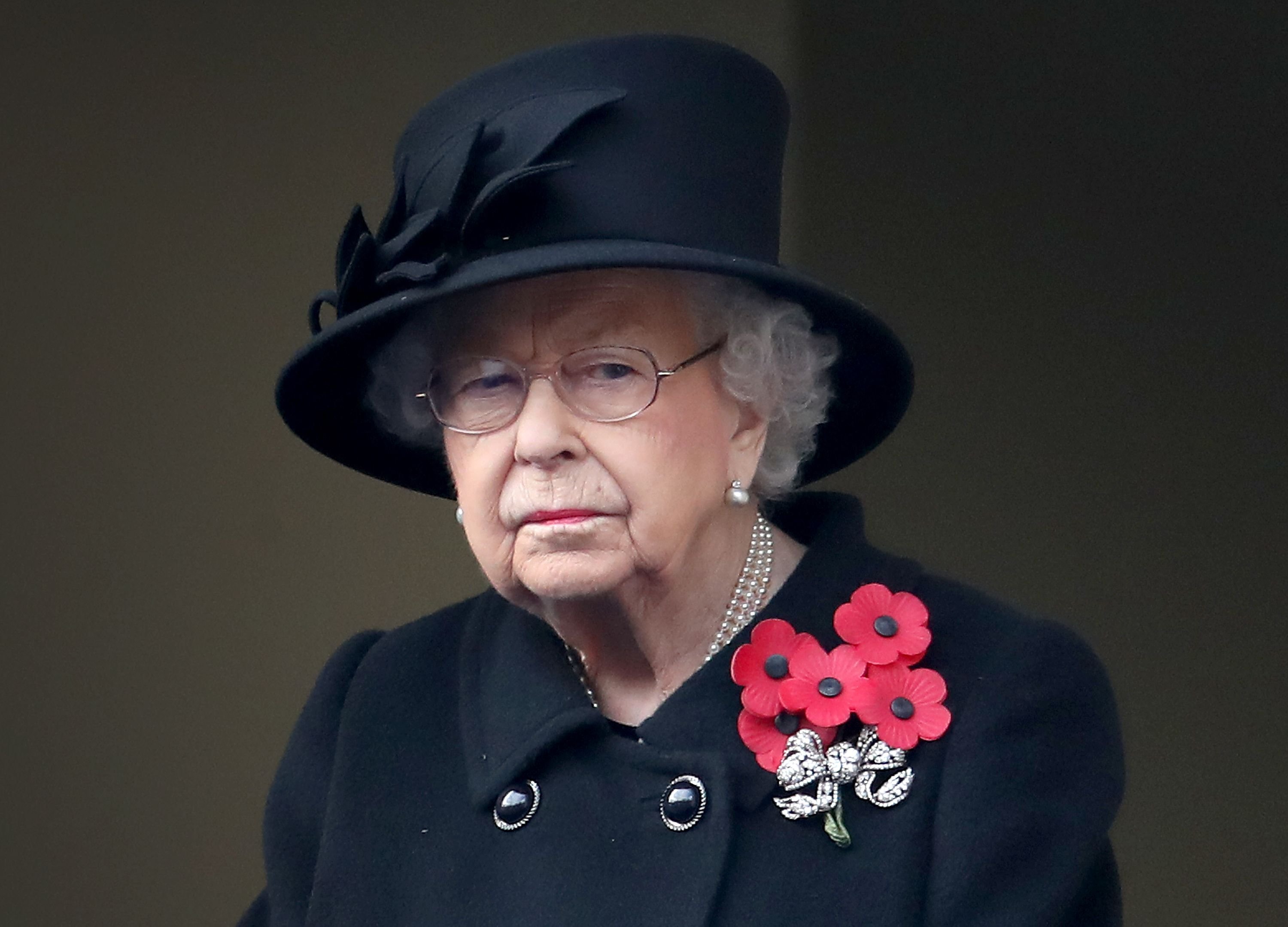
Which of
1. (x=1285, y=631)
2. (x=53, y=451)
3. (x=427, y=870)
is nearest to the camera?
(x=427, y=870)

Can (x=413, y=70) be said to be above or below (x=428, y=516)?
above

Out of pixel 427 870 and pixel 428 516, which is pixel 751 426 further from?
pixel 428 516

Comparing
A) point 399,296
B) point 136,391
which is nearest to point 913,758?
point 399,296

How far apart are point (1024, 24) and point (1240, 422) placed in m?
0.74

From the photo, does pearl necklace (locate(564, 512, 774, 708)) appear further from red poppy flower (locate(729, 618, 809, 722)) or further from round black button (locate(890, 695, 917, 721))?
round black button (locate(890, 695, 917, 721))

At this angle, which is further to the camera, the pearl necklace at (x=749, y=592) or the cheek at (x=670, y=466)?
the pearl necklace at (x=749, y=592)

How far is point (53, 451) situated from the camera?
95.0 inches

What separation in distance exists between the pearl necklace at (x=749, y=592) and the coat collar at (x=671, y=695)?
0.10 feet

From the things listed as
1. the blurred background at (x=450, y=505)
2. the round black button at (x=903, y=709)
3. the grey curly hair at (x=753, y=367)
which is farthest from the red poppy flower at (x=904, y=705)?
the blurred background at (x=450, y=505)

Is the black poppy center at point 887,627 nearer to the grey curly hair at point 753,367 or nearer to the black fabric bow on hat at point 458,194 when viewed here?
the grey curly hair at point 753,367

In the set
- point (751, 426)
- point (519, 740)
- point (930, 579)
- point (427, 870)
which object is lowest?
point (427, 870)

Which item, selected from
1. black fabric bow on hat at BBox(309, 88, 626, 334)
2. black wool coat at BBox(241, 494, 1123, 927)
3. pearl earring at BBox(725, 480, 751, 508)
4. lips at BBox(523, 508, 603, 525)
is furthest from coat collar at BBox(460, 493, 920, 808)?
black fabric bow on hat at BBox(309, 88, 626, 334)

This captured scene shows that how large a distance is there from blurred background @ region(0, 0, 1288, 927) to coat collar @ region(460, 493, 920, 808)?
0.84 m

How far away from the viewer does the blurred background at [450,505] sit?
7.91 feet
